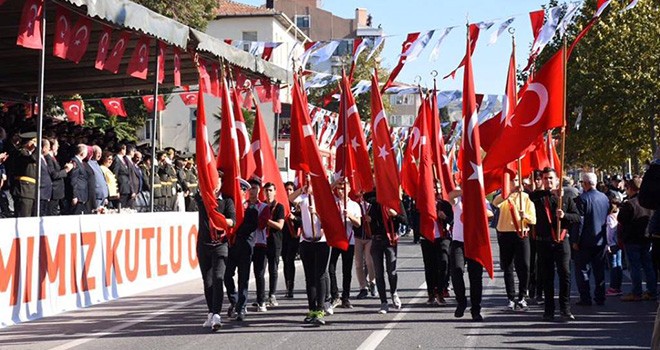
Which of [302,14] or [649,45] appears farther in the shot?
[302,14]

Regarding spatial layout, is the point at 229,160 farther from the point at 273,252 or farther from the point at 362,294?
the point at 362,294

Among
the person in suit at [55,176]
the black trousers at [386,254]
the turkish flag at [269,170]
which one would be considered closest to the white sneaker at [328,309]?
the black trousers at [386,254]

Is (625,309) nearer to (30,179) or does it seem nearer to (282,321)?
(282,321)

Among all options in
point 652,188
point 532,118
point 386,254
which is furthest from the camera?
point 386,254

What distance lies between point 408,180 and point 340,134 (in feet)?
6.89

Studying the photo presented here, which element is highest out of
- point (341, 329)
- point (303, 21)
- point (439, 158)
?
point (303, 21)

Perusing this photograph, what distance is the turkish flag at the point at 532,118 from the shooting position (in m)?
13.8

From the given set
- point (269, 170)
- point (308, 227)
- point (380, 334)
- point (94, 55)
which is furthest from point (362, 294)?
point (94, 55)

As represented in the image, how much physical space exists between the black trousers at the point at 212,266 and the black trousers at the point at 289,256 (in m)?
3.86

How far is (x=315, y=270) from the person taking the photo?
46.3ft

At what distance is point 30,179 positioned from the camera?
56.5 feet

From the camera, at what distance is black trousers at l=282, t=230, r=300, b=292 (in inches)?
693

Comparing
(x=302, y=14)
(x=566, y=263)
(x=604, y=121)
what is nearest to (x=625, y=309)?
(x=566, y=263)

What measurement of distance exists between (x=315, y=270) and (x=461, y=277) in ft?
6.15
